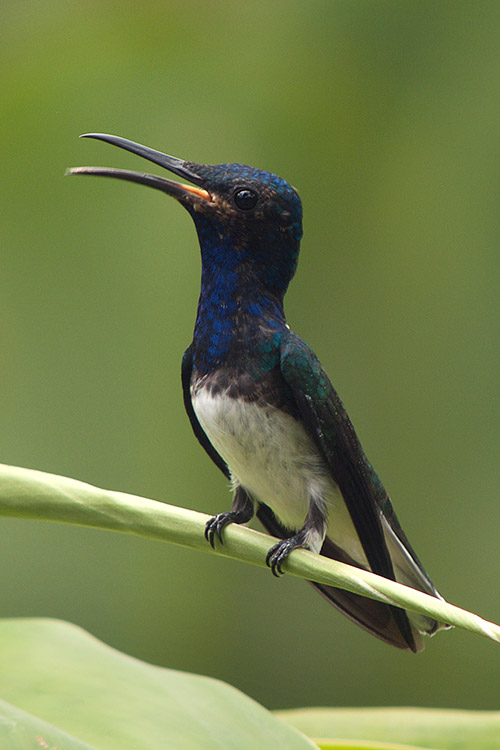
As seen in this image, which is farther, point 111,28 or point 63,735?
point 111,28

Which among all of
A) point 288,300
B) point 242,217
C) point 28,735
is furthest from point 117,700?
point 288,300

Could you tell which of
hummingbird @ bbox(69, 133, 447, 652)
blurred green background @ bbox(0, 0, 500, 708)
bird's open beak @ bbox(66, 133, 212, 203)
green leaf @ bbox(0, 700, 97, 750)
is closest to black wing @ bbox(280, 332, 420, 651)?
hummingbird @ bbox(69, 133, 447, 652)

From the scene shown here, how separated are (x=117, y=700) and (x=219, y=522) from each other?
0.55 feet

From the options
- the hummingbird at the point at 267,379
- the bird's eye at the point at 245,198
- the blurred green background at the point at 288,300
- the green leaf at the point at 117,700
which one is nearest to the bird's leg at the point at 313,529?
the hummingbird at the point at 267,379

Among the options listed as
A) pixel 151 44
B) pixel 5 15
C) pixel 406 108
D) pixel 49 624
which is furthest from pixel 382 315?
pixel 49 624

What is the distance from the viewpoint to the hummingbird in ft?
1.88

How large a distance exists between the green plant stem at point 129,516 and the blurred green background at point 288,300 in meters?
1.19

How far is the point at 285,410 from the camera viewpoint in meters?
0.59

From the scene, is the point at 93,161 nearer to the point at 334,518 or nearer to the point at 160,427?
the point at 160,427

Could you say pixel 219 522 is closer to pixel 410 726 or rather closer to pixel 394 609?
pixel 394 609

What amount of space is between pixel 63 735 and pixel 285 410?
0.27 m

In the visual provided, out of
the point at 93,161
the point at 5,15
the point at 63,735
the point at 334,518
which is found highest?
the point at 5,15

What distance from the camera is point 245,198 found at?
1.88ft

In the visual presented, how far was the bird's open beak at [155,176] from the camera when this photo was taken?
51cm
